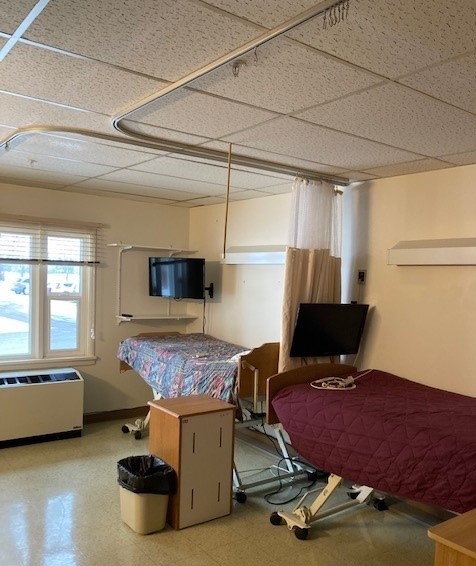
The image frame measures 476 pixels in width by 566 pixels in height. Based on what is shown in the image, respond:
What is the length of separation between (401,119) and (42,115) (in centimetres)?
189

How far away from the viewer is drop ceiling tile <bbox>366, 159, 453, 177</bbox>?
3.35 meters

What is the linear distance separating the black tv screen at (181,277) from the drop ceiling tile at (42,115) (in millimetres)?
2426

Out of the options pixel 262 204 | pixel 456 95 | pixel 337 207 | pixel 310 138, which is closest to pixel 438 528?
pixel 456 95

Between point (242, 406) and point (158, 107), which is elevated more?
point (158, 107)

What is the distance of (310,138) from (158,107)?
0.92 m

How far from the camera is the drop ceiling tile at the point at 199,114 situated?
2393 millimetres

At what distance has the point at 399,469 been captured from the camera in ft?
8.12

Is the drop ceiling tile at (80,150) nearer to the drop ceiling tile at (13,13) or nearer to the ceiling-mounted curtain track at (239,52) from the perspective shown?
the ceiling-mounted curtain track at (239,52)

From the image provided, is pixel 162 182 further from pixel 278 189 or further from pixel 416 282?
pixel 416 282

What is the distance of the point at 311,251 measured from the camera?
3.73m

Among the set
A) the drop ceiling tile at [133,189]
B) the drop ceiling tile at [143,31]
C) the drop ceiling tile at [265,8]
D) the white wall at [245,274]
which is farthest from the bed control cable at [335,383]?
the drop ceiling tile at [133,189]

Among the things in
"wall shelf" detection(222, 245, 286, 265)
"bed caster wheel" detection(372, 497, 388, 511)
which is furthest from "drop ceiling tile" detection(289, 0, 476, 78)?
"bed caster wheel" detection(372, 497, 388, 511)

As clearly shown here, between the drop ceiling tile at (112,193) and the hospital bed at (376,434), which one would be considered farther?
the drop ceiling tile at (112,193)

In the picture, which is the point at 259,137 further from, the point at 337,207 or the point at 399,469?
the point at 399,469
